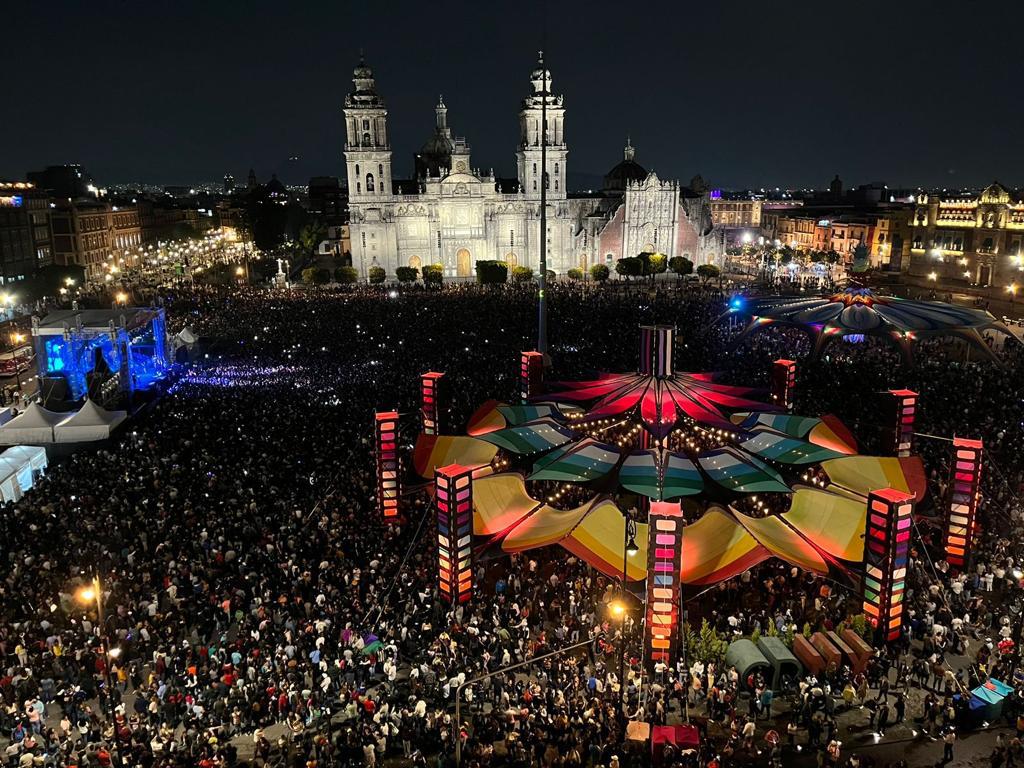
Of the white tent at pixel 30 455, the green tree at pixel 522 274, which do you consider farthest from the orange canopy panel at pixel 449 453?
the green tree at pixel 522 274

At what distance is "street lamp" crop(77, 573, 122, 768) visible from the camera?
11.0 meters

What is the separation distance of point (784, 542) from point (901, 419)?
692 centimetres

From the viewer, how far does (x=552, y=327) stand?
3725 cm

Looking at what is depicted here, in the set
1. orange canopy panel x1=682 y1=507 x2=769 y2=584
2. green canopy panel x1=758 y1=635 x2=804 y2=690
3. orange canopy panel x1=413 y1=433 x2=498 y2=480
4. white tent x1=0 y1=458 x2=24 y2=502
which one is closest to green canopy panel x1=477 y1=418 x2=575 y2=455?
orange canopy panel x1=413 y1=433 x2=498 y2=480

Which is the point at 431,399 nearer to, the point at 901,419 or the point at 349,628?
the point at 349,628

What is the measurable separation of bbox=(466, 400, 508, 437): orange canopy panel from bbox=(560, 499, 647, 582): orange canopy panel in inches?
173

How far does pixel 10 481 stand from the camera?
19.8 meters

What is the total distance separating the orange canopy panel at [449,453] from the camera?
18344 millimetres

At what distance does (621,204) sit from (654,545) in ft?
206

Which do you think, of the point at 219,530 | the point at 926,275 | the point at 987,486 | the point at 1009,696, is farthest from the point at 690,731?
the point at 926,275

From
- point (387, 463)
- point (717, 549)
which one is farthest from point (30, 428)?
point (717, 549)

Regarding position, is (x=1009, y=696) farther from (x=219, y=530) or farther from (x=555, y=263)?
(x=555, y=263)

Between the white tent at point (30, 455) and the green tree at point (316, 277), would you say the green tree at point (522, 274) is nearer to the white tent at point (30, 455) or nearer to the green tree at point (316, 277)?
the green tree at point (316, 277)

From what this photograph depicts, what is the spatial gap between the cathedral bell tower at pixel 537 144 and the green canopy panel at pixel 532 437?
52.6m
